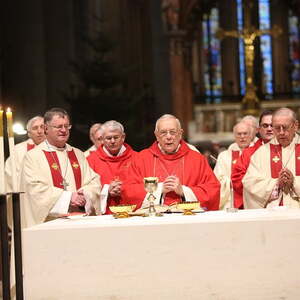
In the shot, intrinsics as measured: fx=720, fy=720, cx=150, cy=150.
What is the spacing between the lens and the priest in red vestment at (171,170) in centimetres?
625

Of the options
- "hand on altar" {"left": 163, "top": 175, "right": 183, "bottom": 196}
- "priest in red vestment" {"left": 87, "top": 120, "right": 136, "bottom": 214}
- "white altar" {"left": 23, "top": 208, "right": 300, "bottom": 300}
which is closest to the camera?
"white altar" {"left": 23, "top": 208, "right": 300, "bottom": 300}

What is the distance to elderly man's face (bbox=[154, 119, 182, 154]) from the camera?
6270 mm

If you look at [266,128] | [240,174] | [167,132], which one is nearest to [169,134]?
[167,132]

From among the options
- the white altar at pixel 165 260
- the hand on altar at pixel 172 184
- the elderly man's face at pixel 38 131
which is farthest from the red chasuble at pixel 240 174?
the white altar at pixel 165 260

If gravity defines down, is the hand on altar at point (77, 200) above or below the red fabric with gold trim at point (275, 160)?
below

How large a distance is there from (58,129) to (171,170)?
3.53 ft

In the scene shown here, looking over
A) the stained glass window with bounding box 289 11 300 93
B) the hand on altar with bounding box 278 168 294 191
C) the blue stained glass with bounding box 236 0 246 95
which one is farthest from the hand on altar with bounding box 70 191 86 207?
the stained glass window with bounding box 289 11 300 93

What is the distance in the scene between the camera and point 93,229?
15.2 ft

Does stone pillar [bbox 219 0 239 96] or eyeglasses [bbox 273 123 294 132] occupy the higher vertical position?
stone pillar [bbox 219 0 239 96]

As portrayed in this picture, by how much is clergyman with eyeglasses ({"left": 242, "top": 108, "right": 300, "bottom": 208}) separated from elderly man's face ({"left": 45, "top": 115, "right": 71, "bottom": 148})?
170 cm

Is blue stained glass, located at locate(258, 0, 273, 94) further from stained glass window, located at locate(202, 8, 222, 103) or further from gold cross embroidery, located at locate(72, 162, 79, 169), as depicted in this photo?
gold cross embroidery, located at locate(72, 162, 79, 169)

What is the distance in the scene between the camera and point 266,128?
7.59m

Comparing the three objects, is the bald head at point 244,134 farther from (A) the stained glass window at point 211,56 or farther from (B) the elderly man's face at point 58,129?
(A) the stained glass window at point 211,56

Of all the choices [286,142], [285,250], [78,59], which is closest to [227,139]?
[78,59]
